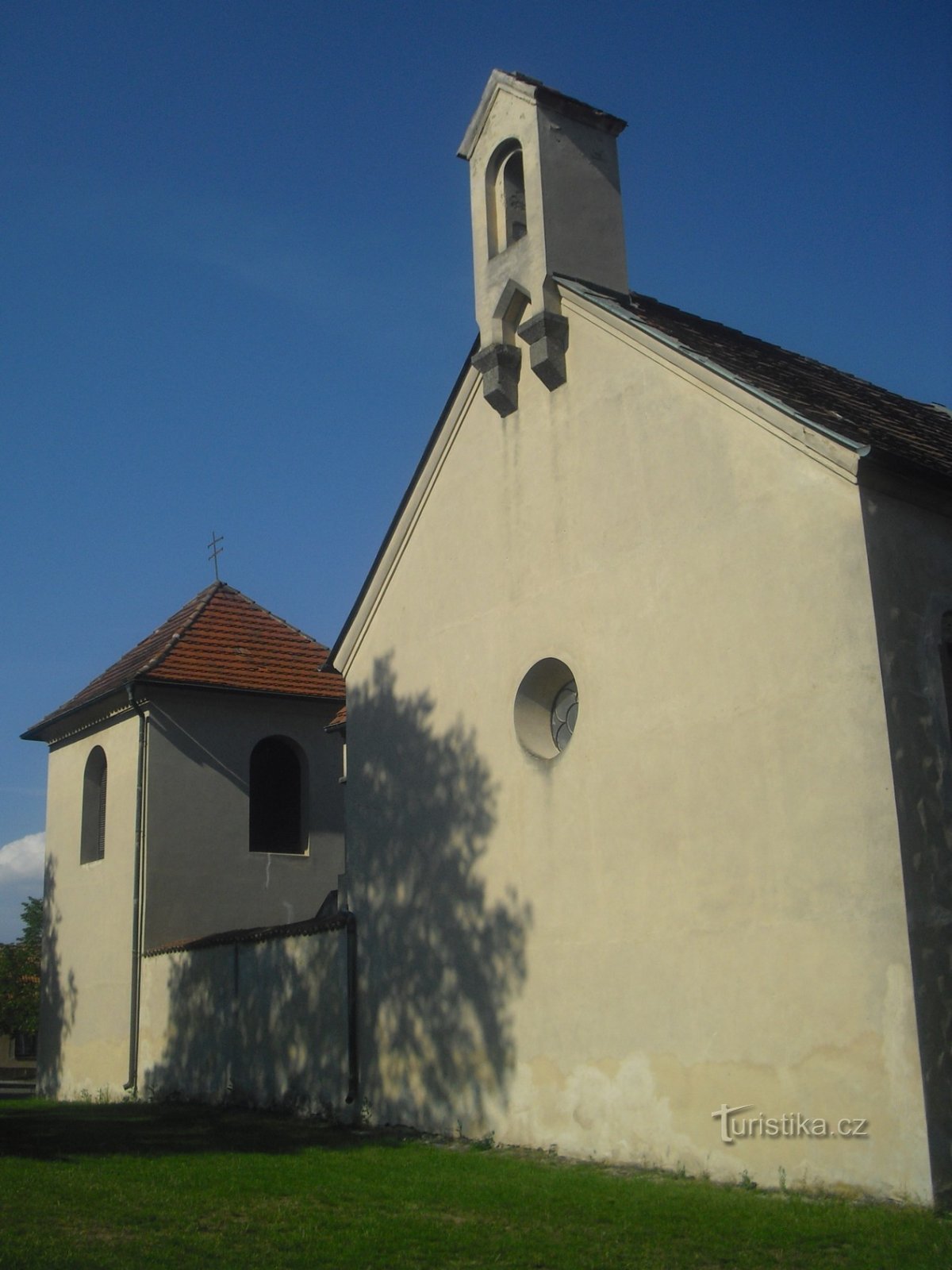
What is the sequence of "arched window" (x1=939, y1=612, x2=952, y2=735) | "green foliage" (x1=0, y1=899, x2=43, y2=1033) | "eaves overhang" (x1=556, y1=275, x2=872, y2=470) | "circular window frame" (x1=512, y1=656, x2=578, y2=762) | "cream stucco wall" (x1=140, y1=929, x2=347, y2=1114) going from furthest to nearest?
1. "green foliage" (x1=0, y1=899, x2=43, y2=1033)
2. "cream stucco wall" (x1=140, y1=929, x2=347, y2=1114)
3. "circular window frame" (x1=512, y1=656, x2=578, y2=762)
4. "arched window" (x1=939, y1=612, x2=952, y2=735)
5. "eaves overhang" (x1=556, y1=275, x2=872, y2=470)

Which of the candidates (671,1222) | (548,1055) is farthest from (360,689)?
(671,1222)

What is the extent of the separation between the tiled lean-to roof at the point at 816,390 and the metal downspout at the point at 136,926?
1079 centimetres

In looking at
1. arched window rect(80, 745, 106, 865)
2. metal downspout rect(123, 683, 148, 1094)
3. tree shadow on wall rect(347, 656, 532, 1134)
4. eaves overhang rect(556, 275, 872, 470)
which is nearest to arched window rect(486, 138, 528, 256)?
eaves overhang rect(556, 275, 872, 470)

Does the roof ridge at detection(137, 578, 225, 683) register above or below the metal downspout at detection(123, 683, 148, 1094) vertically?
above

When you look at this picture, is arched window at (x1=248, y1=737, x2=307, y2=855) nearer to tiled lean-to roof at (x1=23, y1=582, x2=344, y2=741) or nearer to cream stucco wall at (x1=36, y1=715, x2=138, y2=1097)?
tiled lean-to roof at (x1=23, y1=582, x2=344, y2=741)

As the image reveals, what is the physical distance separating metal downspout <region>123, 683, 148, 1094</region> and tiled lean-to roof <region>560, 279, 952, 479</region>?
10.8 m

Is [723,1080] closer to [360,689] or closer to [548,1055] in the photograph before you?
[548,1055]

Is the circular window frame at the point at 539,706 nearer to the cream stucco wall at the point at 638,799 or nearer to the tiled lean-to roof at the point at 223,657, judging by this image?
the cream stucco wall at the point at 638,799

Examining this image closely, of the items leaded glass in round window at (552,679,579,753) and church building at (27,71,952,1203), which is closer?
church building at (27,71,952,1203)

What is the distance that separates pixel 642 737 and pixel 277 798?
11.6 meters

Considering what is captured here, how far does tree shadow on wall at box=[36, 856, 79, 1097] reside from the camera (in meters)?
22.2

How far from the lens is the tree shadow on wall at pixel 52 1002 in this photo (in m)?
22.2

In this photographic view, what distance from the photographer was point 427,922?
1451cm

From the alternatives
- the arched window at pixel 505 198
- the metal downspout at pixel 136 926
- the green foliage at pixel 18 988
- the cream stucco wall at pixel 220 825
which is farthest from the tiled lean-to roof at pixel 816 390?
the green foliage at pixel 18 988
